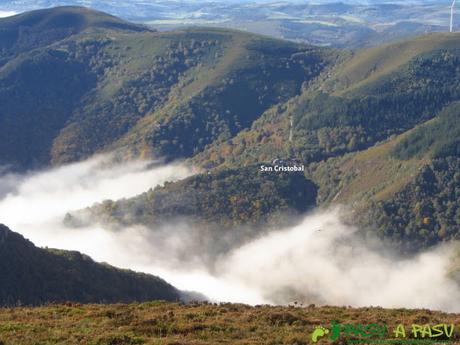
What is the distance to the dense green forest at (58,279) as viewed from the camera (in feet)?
278

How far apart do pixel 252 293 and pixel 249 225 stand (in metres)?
45.7

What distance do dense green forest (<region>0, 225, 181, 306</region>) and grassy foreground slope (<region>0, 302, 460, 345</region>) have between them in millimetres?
33595

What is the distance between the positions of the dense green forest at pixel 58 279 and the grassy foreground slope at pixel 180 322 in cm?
3359

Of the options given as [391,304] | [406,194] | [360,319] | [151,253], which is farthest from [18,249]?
[406,194]

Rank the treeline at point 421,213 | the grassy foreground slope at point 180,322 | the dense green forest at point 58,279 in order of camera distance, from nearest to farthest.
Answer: the grassy foreground slope at point 180,322
the dense green forest at point 58,279
the treeline at point 421,213

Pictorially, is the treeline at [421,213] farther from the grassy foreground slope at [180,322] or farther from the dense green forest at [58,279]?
the grassy foreground slope at [180,322]

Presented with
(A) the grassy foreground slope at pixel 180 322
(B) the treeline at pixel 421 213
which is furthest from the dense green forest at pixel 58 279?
(B) the treeline at pixel 421 213

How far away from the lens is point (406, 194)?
184 meters

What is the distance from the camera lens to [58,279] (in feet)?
289

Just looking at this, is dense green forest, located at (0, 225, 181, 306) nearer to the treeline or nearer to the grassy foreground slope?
the grassy foreground slope

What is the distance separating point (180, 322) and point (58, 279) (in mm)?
47552

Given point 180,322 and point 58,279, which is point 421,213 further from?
point 180,322

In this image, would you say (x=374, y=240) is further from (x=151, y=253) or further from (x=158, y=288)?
(x=158, y=288)

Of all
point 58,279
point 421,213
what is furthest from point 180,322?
point 421,213
